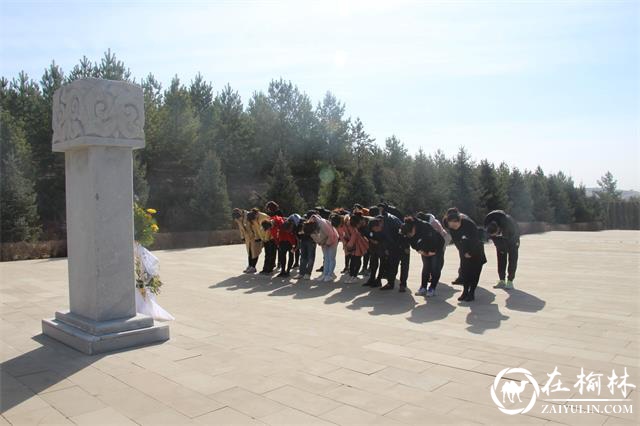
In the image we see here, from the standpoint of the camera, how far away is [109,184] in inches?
236

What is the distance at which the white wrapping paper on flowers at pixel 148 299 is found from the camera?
739cm

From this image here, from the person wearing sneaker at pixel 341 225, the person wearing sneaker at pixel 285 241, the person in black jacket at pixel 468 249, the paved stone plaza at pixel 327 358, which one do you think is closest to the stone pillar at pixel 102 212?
the paved stone plaza at pixel 327 358

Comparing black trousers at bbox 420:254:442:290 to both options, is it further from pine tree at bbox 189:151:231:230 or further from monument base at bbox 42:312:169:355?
pine tree at bbox 189:151:231:230

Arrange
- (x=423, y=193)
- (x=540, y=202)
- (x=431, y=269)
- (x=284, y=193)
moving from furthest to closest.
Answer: (x=540, y=202) < (x=284, y=193) < (x=423, y=193) < (x=431, y=269)

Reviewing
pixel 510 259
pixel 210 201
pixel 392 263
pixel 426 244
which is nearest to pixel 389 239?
pixel 392 263

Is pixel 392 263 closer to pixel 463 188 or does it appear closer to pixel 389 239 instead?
pixel 389 239

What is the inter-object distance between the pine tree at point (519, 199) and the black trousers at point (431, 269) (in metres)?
28.7

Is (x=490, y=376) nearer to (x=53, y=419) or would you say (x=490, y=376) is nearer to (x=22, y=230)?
(x=53, y=419)

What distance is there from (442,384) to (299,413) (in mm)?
1409

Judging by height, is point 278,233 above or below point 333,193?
below

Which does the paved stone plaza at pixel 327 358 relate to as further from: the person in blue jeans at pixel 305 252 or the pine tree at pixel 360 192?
the pine tree at pixel 360 192

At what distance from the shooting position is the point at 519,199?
36500 millimetres

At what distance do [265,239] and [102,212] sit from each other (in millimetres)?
6851

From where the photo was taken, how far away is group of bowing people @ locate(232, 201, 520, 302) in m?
9.24
